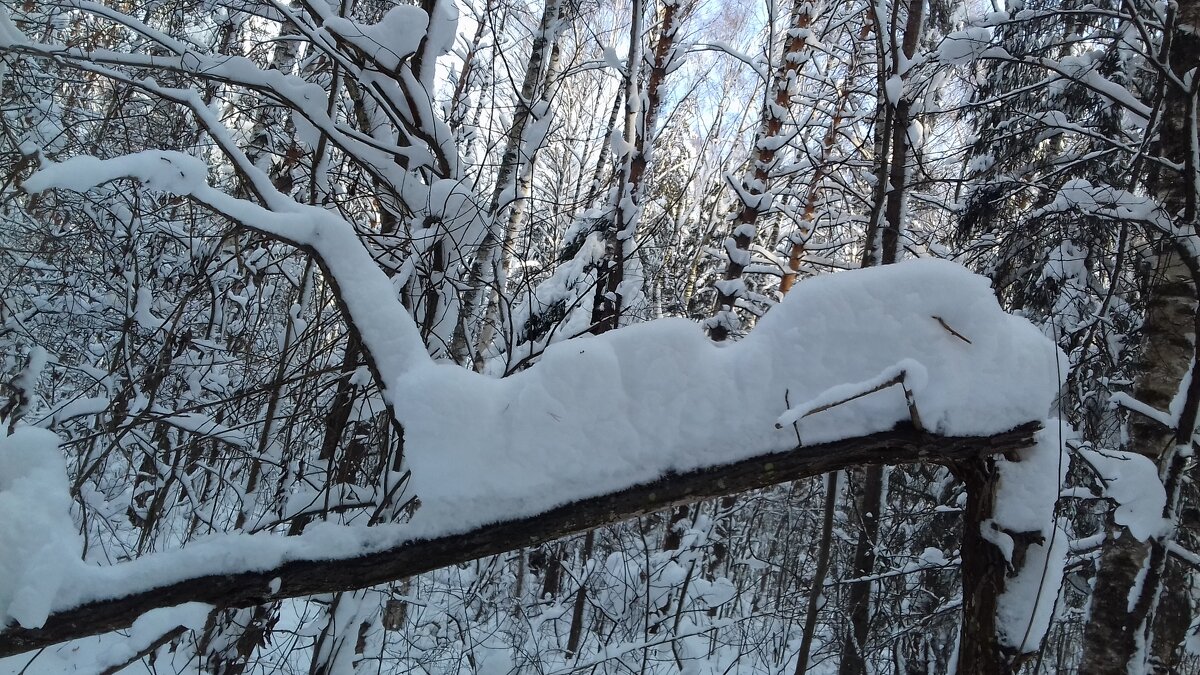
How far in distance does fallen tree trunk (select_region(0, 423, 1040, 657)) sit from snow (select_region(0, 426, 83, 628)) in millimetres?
110

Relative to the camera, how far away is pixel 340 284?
1893 mm

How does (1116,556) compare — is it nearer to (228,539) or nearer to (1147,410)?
(1147,410)

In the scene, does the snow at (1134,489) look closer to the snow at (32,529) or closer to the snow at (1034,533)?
the snow at (1034,533)

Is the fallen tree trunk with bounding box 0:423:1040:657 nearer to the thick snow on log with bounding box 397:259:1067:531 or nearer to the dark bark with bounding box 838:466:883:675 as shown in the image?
the thick snow on log with bounding box 397:259:1067:531

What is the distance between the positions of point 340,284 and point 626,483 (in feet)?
3.21

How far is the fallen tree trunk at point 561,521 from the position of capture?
156 cm

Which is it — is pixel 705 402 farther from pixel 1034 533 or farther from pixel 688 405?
pixel 1034 533

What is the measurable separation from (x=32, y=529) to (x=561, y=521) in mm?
1149

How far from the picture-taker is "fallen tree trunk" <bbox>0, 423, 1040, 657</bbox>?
156 centimetres

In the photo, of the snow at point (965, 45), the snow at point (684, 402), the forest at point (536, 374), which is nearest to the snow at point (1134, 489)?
the forest at point (536, 374)

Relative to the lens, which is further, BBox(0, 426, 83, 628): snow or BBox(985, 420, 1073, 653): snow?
BBox(985, 420, 1073, 653): snow

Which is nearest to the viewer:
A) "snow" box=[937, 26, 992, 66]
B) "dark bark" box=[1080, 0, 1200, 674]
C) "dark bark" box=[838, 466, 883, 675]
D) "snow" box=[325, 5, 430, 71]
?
"snow" box=[325, 5, 430, 71]

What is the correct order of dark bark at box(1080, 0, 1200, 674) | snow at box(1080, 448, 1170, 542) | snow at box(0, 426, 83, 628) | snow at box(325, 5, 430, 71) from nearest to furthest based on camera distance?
snow at box(0, 426, 83, 628) < snow at box(325, 5, 430, 71) < snow at box(1080, 448, 1170, 542) < dark bark at box(1080, 0, 1200, 674)

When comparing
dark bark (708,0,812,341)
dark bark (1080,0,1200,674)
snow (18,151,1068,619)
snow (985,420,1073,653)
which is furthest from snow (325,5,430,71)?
dark bark (708,0,812,341)
